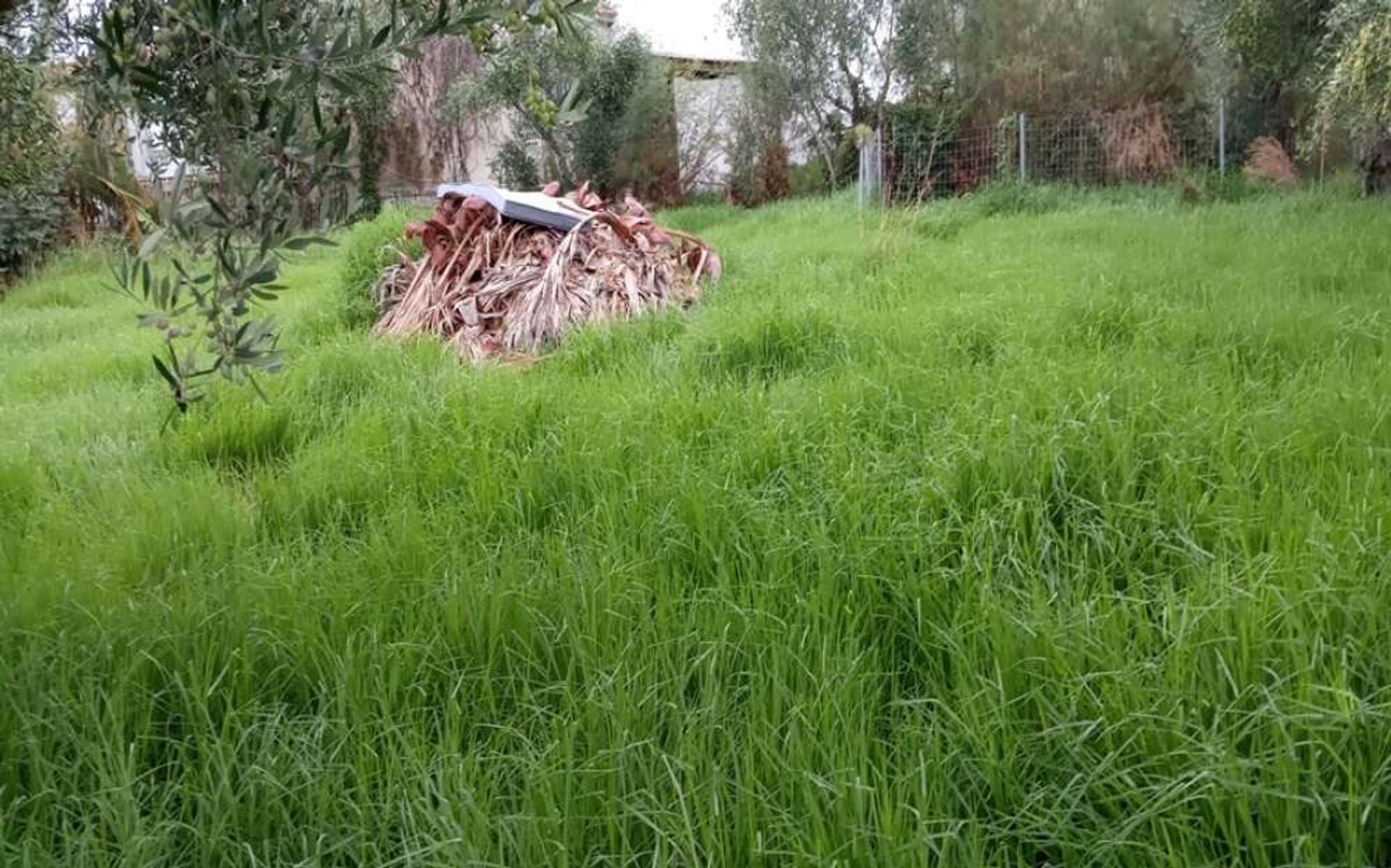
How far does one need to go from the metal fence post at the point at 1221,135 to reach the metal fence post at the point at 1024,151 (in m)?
2.79

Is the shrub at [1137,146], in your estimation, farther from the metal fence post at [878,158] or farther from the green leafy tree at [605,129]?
the green leafy tree at [605,129]

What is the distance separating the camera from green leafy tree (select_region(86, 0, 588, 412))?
202 centimetres

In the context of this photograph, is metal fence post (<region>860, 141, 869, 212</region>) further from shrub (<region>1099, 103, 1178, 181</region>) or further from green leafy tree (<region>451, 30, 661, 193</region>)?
green leafy tree (<region>451, 30, 661, 193</region>)

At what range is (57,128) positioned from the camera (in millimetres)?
3947

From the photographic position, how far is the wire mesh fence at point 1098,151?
15516 millimetres

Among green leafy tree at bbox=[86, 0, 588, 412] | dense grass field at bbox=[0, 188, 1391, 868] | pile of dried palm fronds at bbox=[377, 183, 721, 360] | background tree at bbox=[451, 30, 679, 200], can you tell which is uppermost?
background tree at bbox=[451, 30, 679, 200]

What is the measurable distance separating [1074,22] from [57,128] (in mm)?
17293

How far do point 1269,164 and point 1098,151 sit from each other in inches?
95.1

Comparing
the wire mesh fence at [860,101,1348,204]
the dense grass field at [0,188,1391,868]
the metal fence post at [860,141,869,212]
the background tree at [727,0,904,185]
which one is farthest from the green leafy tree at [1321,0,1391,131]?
the background tree at [727,0,904,185]

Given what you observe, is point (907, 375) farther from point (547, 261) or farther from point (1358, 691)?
point (547, 261)

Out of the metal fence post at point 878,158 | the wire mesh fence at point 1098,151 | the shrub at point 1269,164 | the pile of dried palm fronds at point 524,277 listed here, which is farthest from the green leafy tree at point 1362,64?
the metal fence post at point 878,158

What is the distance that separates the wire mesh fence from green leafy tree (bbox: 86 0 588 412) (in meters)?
13.3

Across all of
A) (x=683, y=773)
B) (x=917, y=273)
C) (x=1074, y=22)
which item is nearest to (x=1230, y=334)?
(x=917, y=273)

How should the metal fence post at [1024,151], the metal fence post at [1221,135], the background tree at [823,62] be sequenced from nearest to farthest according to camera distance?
the metal fence post at [1221,135] → the metal fence post at [1024,151] → the background tree at [823,62]
